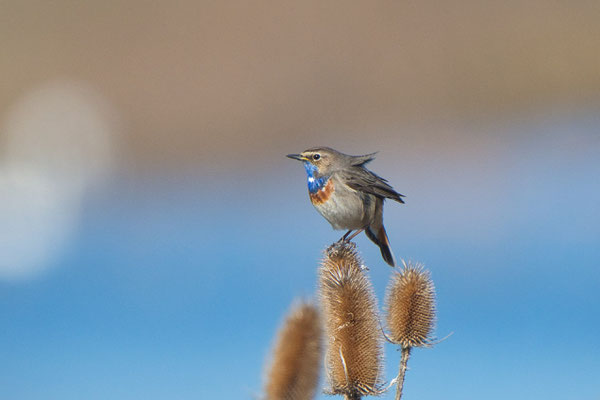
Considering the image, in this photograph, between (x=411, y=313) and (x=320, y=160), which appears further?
(x=320, y=160)

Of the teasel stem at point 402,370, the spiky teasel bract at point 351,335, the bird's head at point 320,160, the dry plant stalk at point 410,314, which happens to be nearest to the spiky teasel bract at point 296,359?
the teasel stem at point 402,370

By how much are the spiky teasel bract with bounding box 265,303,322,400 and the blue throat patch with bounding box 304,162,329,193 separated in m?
3.90

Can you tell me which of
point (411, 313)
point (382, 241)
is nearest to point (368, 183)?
point (382, 241)

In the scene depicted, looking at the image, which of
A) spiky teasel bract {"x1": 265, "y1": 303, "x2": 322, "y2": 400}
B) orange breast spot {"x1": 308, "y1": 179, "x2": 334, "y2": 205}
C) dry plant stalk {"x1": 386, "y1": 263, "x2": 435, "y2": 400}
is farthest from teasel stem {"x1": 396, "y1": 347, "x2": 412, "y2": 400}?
orange breast spot {"x1": 308, "y1": 179, "x2": 334, "y2": 205}

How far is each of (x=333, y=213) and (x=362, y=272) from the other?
7.30ft

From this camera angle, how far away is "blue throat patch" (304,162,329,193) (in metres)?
6.57

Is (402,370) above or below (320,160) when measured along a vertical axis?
below

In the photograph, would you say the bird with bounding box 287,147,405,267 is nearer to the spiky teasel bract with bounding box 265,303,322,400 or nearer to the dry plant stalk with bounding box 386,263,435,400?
the dry plant stalk with bounding box 386,263,435,400

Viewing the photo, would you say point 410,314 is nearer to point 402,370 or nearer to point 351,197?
point 402,370

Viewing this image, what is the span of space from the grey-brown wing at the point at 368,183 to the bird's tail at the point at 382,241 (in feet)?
0.97

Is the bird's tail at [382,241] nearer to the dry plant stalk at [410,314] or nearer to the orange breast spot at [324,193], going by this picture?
the orange breast spot at [324,193]

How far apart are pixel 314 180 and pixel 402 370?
295 cm

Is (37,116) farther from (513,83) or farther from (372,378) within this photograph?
(372,378)

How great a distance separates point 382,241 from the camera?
648 cm
